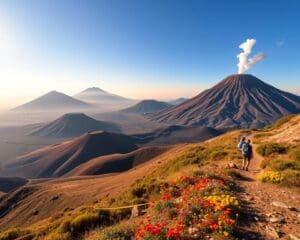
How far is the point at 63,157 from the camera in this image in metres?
177

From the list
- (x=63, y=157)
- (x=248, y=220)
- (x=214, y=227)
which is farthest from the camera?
(x=63, y=157)

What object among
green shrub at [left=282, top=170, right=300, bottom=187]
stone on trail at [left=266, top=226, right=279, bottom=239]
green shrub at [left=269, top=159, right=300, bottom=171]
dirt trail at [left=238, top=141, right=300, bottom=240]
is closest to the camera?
stone on trail at [left=266, top=226, right=279, bottom=239]

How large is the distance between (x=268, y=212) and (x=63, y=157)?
183804 millimetres

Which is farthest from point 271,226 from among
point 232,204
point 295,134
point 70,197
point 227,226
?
point 70,197

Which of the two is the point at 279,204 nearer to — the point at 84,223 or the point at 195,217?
the point at 195,217

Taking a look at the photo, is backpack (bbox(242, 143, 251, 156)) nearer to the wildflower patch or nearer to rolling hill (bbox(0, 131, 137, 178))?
the wildflower patch

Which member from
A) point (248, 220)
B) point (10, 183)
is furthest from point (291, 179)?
point (10, 183)

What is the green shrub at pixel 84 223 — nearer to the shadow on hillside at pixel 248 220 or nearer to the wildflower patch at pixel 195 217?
the wildflower patch at pixel 195 217

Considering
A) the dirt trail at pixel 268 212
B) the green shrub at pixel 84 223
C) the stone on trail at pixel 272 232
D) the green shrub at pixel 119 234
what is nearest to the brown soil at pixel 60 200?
the green shrub at pixel 84 223

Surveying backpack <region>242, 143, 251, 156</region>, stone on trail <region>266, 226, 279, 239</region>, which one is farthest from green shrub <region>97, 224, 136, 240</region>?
backpack <region>242, 143, 251, 156</region>

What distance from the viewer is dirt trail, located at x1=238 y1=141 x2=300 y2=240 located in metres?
7.03

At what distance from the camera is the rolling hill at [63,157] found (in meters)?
165

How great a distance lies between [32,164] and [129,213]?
196002 mm

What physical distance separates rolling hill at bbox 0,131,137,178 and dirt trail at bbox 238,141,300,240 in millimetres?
159394
